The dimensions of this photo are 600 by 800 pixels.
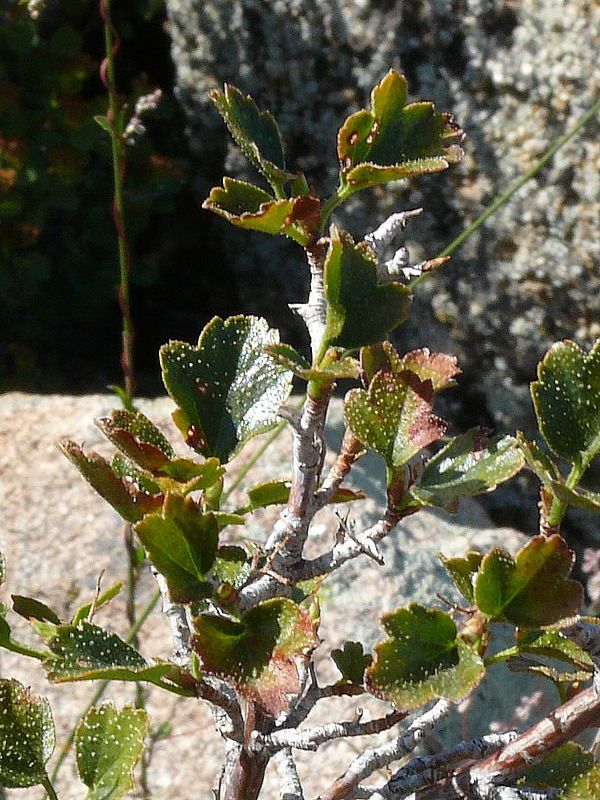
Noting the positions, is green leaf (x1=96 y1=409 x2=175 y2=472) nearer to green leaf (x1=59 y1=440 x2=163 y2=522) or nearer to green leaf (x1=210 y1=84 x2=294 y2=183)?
green leaf (x1=59 y1=440 x2=163 y2=522)

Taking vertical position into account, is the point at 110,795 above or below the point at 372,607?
above

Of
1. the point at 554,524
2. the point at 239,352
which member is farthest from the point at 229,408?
the point at 554,524

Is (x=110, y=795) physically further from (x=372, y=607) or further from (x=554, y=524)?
(x=372, y=607)

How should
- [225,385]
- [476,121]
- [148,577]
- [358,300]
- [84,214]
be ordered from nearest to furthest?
[358,300] → [225,385] → [148,577] → [476,121] → [84,214]

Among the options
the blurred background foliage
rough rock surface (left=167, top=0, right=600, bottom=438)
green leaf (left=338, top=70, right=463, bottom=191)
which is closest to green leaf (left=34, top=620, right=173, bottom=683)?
green leaf (left=338, top=70, right=463, bottom=191)

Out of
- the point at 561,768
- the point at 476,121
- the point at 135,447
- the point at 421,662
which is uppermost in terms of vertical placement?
the point at 476,121

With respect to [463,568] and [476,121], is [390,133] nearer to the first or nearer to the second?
[463,568]

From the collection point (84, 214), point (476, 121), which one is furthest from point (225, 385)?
point (84, 214)
